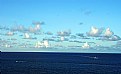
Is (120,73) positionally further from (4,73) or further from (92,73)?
(4,73)

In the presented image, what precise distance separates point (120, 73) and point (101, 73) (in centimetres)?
896

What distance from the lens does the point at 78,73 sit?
14762 cm

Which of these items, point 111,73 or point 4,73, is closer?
point 4,73

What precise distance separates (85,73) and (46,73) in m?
18.3

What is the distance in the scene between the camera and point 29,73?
14238 cm

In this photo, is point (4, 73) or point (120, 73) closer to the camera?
point (4, 73)

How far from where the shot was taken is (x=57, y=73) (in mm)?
145375

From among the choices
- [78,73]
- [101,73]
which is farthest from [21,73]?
[101,73]

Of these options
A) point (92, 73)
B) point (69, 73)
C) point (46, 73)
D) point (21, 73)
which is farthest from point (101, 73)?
point (21, 73)

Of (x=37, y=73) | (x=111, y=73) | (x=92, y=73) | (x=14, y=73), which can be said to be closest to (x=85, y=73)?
(x=92, y=73)

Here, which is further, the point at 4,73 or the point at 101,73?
the point at 101,73

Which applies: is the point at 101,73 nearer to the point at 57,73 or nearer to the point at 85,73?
the point at 85,73

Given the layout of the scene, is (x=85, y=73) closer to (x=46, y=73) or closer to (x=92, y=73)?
(x=92, y=73)

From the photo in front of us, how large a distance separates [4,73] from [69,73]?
29.3 metres
